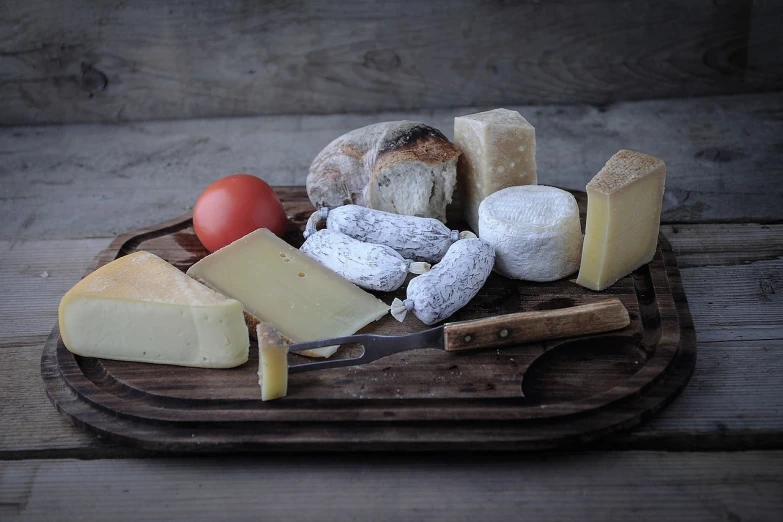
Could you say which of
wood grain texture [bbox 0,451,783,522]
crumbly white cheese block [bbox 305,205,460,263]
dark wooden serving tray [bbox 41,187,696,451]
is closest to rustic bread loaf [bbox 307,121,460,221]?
crumbly white cheese block [bbox 305,205,460,263]

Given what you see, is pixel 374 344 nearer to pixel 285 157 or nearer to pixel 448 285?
pixel 448 285

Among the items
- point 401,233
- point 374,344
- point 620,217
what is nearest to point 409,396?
point 374,344

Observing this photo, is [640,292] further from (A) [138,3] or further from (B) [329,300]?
(A) [138,3]

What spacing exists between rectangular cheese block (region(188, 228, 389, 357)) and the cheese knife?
0.33 feet

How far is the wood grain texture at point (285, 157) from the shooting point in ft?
9.77

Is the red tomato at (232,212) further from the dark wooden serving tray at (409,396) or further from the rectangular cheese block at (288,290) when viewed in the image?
the dark wooden serving tray at (409,396)

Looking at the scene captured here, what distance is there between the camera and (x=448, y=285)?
6.80 ft

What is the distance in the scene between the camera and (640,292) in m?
2.22

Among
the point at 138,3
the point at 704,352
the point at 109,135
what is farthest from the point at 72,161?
the point at 704,352

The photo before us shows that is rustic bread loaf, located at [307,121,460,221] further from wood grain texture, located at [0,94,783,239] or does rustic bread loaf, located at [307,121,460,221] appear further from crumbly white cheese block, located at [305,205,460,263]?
wood grain texture, located at [0,94,783,239]

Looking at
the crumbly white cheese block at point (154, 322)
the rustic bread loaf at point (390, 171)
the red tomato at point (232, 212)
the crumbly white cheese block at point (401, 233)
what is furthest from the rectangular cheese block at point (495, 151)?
the crumbly white cheese block at point (154, 322)

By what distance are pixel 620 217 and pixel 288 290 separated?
0.95 metres

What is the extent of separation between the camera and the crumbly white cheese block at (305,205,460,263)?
2.29m

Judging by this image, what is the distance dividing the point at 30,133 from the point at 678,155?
299 cm
